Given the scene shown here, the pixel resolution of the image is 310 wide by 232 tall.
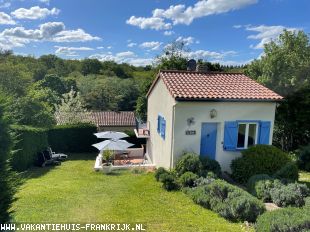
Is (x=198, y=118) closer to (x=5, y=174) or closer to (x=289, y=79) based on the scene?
(x=5, y=174)

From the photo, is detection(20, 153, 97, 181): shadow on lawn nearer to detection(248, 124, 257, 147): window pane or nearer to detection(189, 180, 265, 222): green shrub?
detection(189, 180, 265, 222): green shrub

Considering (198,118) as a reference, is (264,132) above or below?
below

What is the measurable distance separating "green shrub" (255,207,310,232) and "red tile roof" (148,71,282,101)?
7045 mm

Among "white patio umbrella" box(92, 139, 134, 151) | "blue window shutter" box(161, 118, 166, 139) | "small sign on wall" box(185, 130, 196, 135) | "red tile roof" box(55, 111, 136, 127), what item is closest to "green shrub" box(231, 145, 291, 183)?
"small sign on wall" box(185, 130, 196, 135)

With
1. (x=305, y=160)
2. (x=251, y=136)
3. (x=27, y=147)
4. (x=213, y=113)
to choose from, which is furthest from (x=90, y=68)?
(x=213, y=113)

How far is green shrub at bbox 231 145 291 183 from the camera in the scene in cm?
1374

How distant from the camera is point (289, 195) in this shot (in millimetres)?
10289

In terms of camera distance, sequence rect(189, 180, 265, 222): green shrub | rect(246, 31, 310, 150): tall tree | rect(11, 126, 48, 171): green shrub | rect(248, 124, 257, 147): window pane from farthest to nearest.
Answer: rect(246, 31, 310, 150): tall tree < rect(11, 126, 48, 171): green shrub < rect(248, 124, 257, 147): window pane < rect(189, 180, 265, 222): green shrub

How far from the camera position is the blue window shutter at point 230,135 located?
1478cm

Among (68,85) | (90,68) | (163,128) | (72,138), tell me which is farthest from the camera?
(90,68)

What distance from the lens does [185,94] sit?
14195mm

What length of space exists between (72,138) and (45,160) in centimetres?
703

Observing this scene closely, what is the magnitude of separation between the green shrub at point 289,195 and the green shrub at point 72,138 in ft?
70.0

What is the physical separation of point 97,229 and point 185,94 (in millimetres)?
7742
